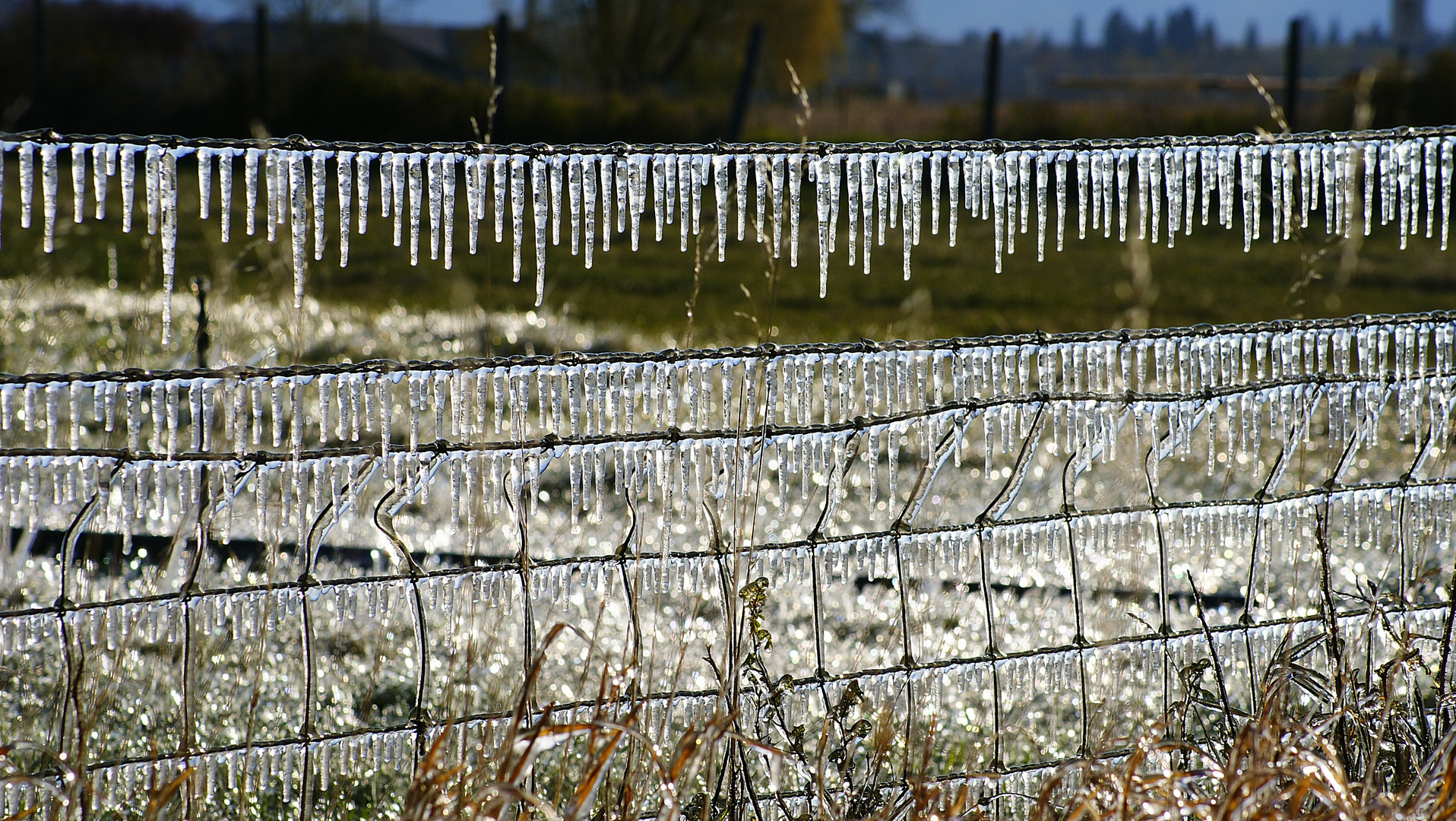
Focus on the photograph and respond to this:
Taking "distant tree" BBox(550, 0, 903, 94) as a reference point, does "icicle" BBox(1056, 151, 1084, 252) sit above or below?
below

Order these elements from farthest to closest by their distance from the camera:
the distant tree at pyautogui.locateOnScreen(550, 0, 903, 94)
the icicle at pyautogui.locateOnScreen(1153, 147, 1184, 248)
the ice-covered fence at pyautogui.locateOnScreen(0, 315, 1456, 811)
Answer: the distant tree at pyautogui.locateOnScreen(550, 0, 903, 94), the icicle at pyautogui.locateOnScreen(1153, 147, 1184, 248), the ice-covered fence at pyautogui.locateOnScreen(0, 315, 1456, 811)

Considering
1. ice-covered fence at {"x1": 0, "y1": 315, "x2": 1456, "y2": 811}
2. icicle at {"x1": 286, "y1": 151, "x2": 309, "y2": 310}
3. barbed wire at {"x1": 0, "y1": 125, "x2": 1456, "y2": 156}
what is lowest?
ice-covered fence at {"x1": 0, "y1": 315, "x2": 1456, "y2": 811}

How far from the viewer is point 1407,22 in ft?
42.5

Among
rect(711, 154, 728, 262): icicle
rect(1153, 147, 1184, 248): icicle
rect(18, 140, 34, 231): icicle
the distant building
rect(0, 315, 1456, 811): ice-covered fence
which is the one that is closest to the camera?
rect(18, 140, 34, 231): icicle

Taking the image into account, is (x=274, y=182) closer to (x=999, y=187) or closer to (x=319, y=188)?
(x=319, y=188)

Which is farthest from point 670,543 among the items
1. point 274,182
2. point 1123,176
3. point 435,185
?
point 1123,176

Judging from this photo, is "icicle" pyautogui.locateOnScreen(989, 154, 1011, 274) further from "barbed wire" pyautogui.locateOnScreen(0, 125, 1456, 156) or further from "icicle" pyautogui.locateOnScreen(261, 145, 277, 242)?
"icicle" pyautogui.locateOnScreen(261, 145, 277, 242)

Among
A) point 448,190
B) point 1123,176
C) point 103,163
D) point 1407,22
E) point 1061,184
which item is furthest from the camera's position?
point 1407,22

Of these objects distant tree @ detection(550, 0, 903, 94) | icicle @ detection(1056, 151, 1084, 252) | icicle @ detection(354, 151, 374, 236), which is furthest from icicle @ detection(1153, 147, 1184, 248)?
distant tree @ detection(550, 0, 903, 94)

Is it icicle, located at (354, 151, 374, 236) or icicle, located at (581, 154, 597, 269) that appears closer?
icicle, located at (354, 151, 374, 236)

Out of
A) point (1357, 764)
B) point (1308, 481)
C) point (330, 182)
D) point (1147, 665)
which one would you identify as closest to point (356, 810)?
point (1147, 665)

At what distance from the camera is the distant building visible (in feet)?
42.0

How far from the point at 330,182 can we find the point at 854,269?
375cm

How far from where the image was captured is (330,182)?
8.27 m
